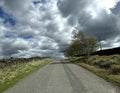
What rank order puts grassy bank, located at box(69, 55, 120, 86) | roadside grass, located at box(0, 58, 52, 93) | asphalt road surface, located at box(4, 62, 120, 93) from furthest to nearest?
grassy bank, located at box(69, 55, 120, 86) < roadside grass, located at box(0, 58, 52, 93) < asphalt road surface, located at box(4, 62, 120, 93)

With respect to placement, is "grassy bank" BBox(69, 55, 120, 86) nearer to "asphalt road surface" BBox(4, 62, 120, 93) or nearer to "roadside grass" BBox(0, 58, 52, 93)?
"asphalt road surface" BBox(4, 62, 120, 93)

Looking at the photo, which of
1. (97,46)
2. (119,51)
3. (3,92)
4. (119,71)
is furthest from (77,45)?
(3,92)

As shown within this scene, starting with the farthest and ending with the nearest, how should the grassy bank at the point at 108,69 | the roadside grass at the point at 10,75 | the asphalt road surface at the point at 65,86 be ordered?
the grassy bank at the point at 108,69 → the roadside grass at the point at 10,75 → the asphalt road surface at the point at 65,86

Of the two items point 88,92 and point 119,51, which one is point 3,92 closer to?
point 88,92

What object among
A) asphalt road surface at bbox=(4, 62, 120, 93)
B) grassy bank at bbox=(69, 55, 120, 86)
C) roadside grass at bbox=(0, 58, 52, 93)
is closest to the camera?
asphalt road surface at bbox=(4, 62, 120, 93)

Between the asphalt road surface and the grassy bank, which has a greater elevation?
the grassy bank

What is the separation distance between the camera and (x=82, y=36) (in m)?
81.2

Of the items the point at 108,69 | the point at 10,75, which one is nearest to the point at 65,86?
the point at 10,75

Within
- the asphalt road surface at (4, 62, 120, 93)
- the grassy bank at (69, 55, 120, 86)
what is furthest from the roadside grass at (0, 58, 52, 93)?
the grassy bank at (69, 55, 120, 86)

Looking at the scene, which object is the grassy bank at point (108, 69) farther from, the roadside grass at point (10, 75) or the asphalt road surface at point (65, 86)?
the roadside grass at point (10, 75)

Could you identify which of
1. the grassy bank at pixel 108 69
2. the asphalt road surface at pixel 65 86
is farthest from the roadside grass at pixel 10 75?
the grassy bank at pixel 108 69

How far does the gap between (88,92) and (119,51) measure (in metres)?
49.3

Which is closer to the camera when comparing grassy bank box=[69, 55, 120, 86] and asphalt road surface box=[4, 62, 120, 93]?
asphalt road surface box=[4, 62, 120, 93]

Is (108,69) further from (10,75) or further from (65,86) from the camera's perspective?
(65,86)
